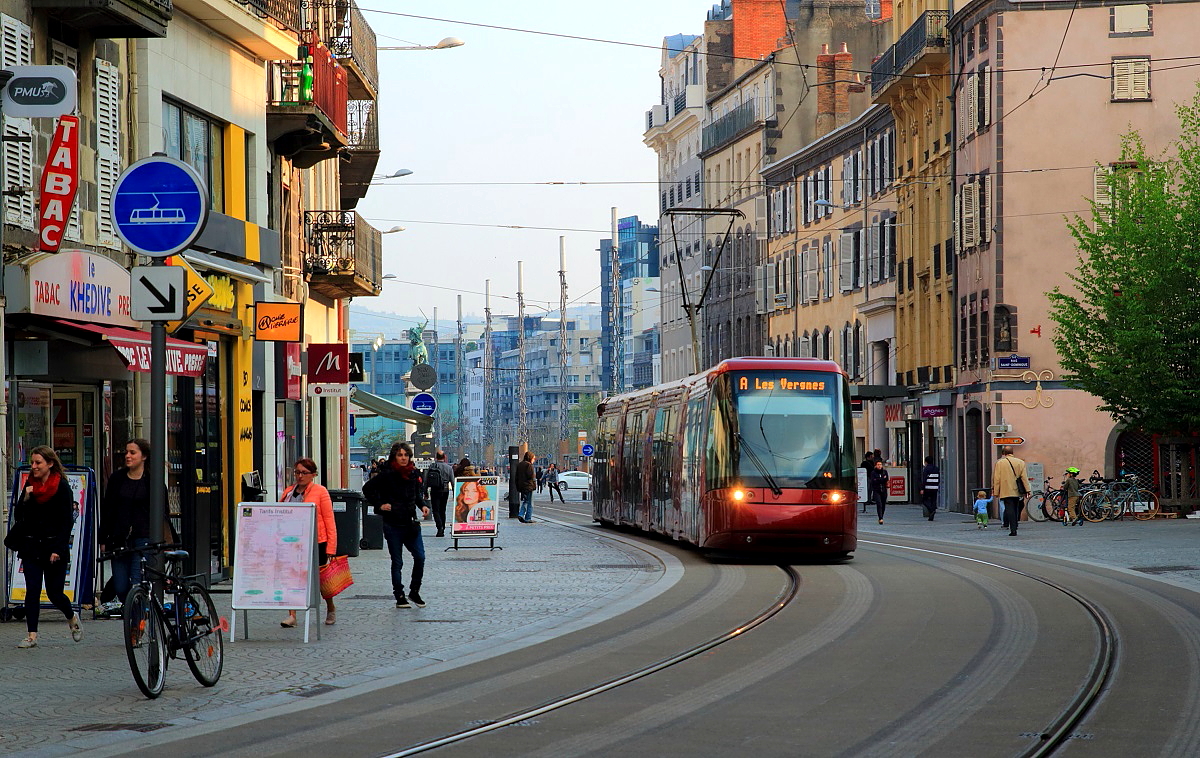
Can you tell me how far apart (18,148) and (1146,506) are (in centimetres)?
3349

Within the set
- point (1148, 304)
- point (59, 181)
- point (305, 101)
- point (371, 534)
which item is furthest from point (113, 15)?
point (1148, 304)

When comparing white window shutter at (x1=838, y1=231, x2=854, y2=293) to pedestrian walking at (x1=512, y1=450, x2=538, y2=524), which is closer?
pedestrian walking at (x1=512, y1=450, x2=538, y2=524)

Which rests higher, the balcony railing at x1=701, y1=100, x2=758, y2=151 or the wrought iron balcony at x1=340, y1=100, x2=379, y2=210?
the balcony railing at x1=701, y1=100, x2=758, y2=151

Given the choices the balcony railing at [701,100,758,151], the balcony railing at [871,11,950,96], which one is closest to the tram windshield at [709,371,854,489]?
the balcony railing at [871,11,950,96]

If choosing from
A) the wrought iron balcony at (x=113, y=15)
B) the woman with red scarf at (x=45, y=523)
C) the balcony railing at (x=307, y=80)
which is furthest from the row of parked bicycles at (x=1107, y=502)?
the woman with red scarf at (x=45, y=523)

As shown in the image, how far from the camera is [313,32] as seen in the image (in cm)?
2931

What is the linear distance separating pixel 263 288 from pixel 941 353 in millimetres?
36958

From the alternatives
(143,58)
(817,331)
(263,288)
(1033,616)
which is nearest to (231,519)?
(263,288)

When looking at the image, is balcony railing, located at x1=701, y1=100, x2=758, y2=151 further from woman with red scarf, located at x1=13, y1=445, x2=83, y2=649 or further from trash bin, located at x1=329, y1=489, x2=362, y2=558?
woman with red scarf, located at x1=13, y1=445, x2=83, y2=649

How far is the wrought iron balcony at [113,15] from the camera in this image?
18.7m

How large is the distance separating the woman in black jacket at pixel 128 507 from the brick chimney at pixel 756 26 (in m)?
87.1

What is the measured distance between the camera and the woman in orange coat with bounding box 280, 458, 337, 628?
16.9 meters

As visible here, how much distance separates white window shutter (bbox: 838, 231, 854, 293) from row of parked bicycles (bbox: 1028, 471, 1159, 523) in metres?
26.8

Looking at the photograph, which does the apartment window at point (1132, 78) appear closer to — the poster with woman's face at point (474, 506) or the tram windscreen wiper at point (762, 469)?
the poster with woman's face at point (474, 506)
